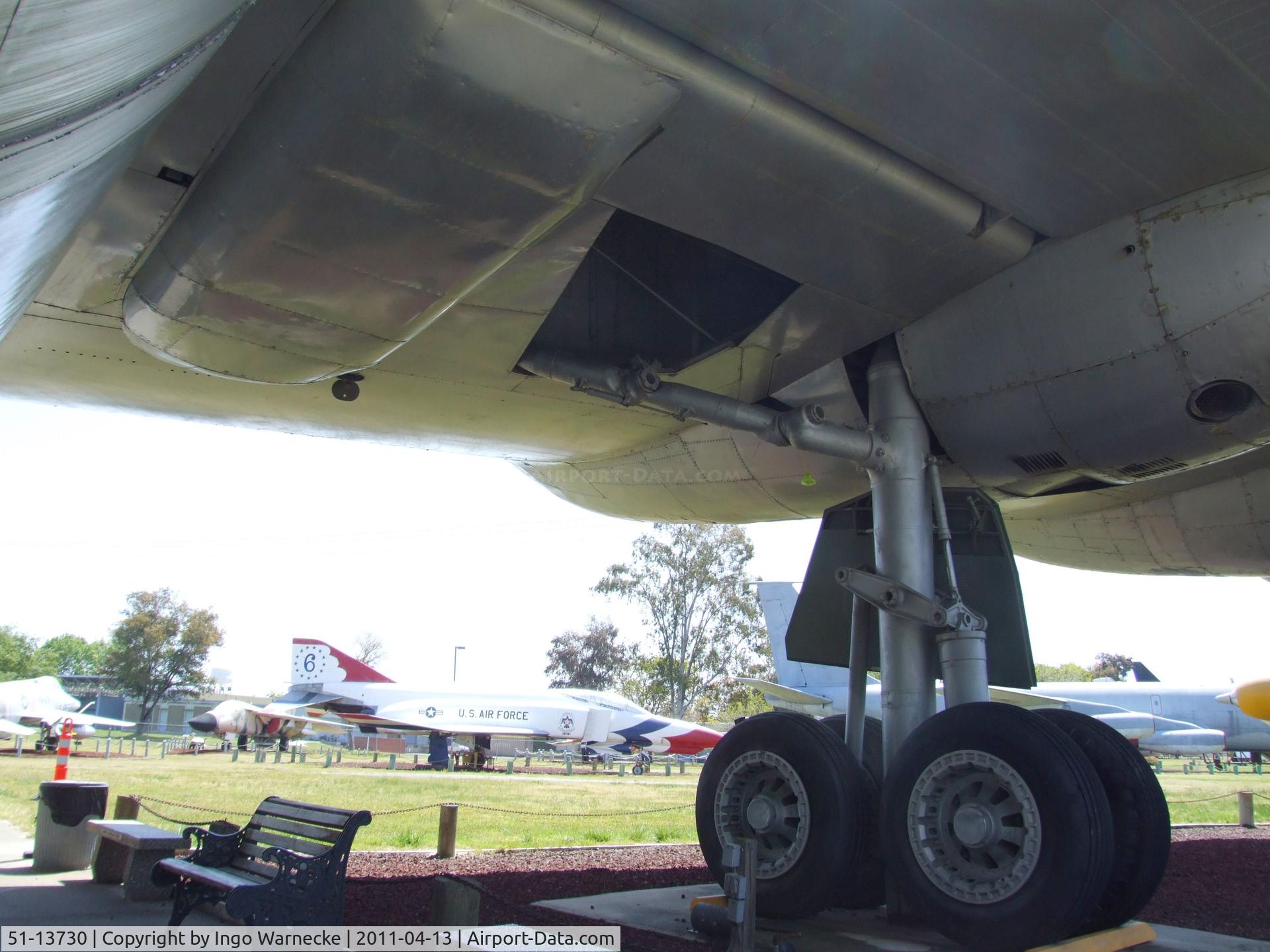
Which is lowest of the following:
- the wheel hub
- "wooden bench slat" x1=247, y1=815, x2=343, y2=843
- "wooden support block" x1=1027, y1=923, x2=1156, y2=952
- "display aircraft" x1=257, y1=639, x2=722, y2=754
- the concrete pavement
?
"display aircraft" x1=257, y1=639, x2=722, y2=754

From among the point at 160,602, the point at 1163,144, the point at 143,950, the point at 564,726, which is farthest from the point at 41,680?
the point at 1163,144

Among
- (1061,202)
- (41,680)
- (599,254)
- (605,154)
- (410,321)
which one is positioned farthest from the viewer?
(41,680)

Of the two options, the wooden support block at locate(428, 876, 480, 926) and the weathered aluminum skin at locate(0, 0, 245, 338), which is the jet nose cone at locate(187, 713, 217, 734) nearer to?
the wooden support block at locate(428, 876, 480, 926)

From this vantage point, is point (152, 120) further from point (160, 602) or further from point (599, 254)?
point (160, 602)

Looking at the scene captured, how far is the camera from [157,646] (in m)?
60.9

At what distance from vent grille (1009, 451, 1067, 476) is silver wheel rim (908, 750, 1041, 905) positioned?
5.66 ft

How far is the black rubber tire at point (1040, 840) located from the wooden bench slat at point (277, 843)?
2.70 meters

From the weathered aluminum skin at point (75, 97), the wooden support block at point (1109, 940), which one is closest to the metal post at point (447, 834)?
the wooden support block at point (1109, 940)

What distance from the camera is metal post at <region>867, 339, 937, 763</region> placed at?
479 cm

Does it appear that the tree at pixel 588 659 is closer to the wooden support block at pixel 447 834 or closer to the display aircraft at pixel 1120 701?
the display aircraft at pixel 1120 701

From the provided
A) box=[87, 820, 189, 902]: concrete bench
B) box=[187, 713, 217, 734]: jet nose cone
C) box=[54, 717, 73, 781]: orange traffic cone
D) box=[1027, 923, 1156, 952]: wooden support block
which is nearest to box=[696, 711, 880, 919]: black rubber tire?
box=[1027, 923, 1156, 952]: wooden support block

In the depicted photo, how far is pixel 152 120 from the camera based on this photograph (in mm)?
2010

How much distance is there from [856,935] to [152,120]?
4.50 metres

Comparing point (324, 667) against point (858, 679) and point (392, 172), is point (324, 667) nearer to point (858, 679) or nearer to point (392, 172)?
point (858, 679)
